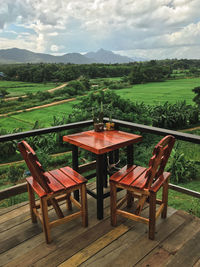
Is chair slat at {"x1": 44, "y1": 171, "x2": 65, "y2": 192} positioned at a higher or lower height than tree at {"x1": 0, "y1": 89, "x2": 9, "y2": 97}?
higher

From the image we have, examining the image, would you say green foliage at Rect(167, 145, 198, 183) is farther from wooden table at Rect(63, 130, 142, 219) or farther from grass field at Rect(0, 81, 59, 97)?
→ grass field at Rect(0, 81, 59, 97)

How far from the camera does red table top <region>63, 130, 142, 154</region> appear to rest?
6.16ft

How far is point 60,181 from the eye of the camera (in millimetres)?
1857

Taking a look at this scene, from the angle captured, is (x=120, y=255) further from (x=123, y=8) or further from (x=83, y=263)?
(x=123, y=8)

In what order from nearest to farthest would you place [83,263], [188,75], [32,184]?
[83,263] → [32,184] → [188,75]

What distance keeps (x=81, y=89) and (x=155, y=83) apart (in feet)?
24.8

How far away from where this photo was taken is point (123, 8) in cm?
1292

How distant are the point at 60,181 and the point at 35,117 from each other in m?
18.7

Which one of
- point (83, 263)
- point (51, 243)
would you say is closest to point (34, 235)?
point (51, 243)

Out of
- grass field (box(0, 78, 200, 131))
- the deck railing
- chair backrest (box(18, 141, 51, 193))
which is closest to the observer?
chair backrest (box(18, 141, 51, 193))

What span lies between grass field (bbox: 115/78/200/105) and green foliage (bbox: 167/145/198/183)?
1549cm

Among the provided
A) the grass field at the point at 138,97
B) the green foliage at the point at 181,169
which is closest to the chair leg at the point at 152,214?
the green foliage at the point at 181,169

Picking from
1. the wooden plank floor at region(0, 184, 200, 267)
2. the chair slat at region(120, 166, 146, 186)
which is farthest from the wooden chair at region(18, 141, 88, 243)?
the chair slat at region(120, 166, 146, 186)

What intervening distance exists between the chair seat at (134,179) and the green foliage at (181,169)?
308cm
